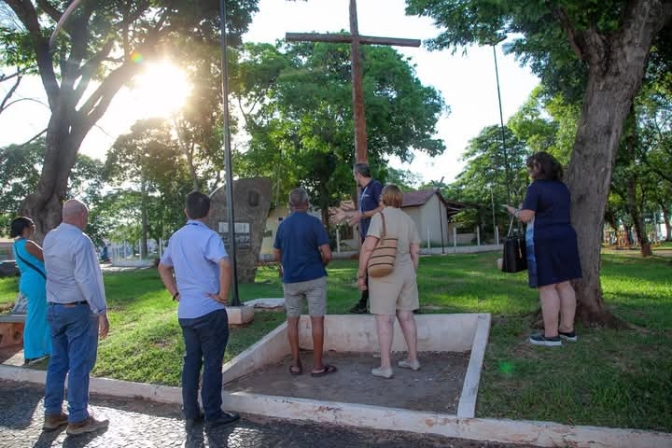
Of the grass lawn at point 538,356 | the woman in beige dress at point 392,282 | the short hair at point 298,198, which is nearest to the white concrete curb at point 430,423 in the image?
the grass lawn at point 538,356

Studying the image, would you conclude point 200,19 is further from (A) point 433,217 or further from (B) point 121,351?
(A) point 433,217

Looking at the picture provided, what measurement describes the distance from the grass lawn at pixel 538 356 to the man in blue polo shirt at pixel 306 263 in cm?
114

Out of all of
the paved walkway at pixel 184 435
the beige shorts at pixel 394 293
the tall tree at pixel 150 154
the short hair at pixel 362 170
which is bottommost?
the paved walkway at pixel 184 435

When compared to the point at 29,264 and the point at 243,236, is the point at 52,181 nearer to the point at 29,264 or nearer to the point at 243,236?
the point at 243,236

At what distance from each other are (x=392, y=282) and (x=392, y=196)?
0.84 metres

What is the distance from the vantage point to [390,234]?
15.5ft

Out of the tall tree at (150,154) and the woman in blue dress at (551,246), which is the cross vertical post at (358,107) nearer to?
the woman in blue dress at (551,246)

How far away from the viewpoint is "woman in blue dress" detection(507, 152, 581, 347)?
15.7 ft

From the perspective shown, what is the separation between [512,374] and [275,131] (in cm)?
2119

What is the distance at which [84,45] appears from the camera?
12.0 m

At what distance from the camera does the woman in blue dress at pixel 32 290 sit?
573 cm

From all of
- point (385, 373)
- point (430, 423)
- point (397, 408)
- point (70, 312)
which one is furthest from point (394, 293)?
point (70, 312)

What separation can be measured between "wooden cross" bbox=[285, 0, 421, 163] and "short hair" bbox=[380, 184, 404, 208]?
2.52m

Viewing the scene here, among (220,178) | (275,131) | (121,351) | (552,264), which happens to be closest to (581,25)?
(552,264)
